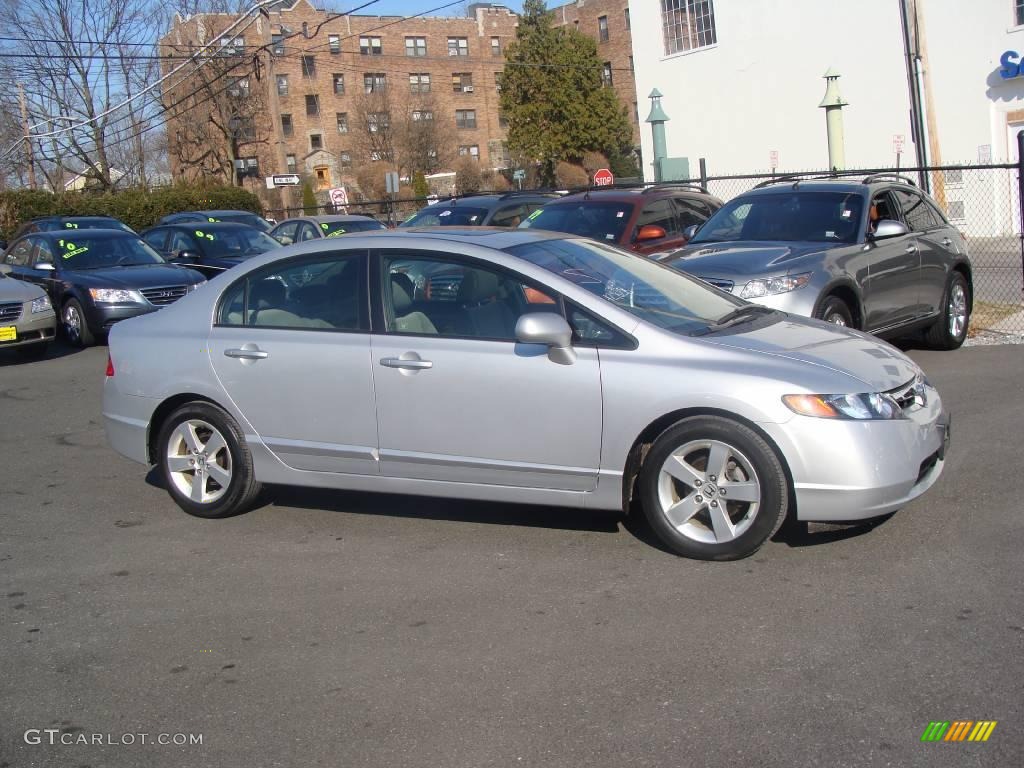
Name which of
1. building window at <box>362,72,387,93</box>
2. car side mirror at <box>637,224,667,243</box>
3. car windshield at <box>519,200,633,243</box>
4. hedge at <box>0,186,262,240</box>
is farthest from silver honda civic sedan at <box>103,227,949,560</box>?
building window at <box>362,72,387,93</box>

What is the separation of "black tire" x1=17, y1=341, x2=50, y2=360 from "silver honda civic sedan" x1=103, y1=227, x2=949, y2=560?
8336mm

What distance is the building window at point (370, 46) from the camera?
66062 mm

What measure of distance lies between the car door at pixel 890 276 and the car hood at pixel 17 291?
34.5 feet

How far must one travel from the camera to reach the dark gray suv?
9.43 meters

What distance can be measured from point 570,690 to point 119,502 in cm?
416

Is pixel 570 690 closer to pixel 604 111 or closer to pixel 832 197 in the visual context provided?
pixel 832 197

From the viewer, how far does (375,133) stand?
215 feet

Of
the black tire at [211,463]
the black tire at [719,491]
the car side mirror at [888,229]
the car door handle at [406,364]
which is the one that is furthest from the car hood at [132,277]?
the black tire at [719,491]

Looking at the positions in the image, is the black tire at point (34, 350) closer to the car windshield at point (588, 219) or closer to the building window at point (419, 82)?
the car windshield at point (588, 219)

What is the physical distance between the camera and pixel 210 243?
744 inches

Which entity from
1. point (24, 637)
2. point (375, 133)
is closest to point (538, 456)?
point (24, 637)

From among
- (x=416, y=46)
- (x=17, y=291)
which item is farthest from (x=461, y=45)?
(x=17, y=291)

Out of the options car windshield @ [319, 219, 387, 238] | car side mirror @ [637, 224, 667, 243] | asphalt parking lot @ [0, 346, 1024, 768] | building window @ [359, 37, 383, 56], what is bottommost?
asphalt parking lot @ [0, 346, 1024, 768]

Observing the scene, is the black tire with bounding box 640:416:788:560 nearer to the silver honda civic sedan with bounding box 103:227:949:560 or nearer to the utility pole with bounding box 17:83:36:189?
the silver honda civic sedan with bounding box 103:227:949:560
